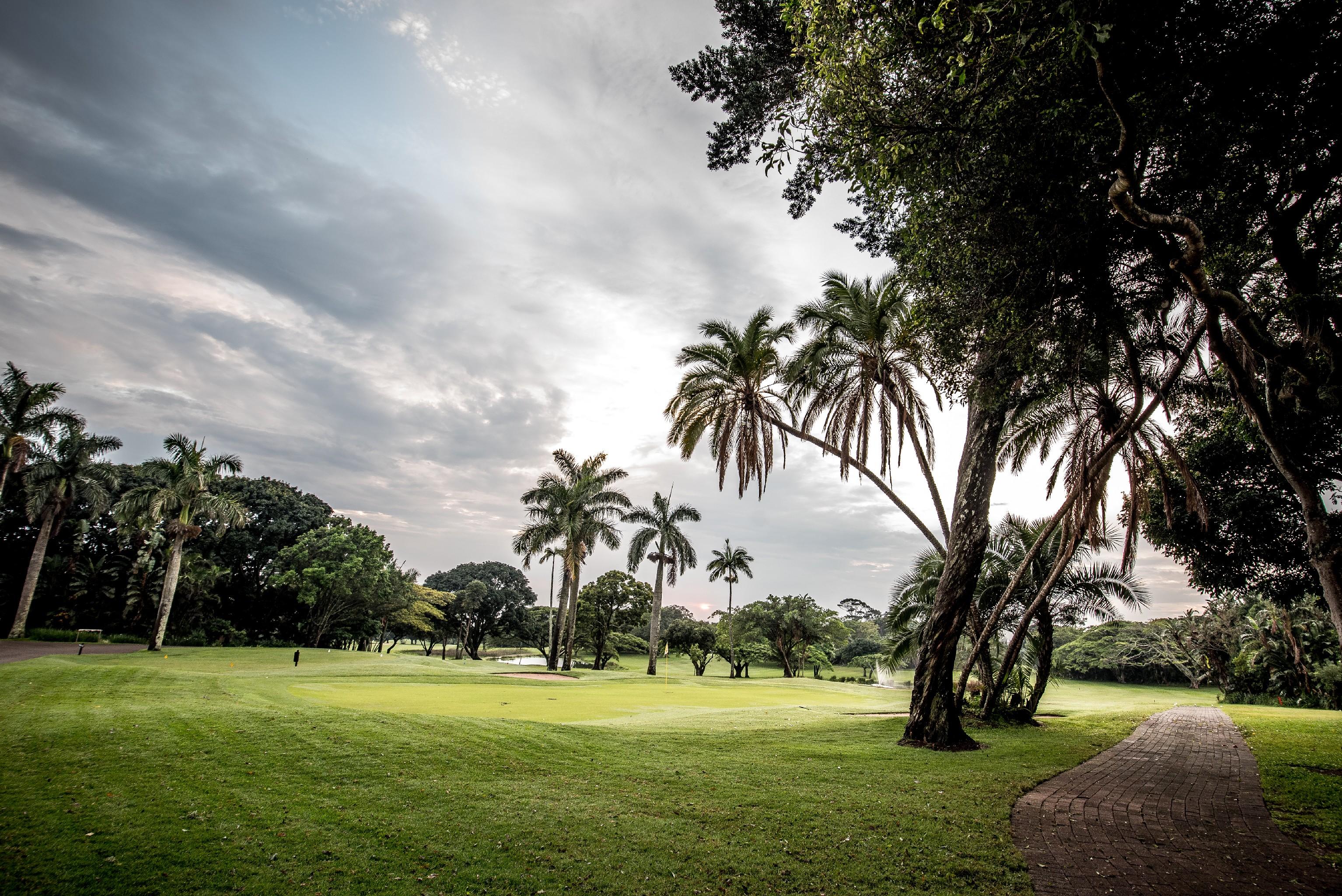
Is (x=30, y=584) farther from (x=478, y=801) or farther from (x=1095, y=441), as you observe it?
(x=1095, y=441)

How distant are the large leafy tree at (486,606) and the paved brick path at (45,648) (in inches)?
1341

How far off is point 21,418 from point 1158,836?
44.6m

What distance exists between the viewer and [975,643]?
607 inches

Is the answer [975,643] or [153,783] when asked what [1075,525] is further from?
[153,783]

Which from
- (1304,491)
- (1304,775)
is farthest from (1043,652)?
(1304,491)

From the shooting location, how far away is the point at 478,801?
252 inches

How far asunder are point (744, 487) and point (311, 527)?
4893cm

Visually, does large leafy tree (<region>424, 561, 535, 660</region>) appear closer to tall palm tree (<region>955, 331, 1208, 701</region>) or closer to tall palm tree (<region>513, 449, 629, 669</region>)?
Answer: tall palm tree (<region>513, 449, 629, 669</region>)

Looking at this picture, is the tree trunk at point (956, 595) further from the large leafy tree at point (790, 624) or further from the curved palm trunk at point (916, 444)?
the large leafy tree at point (790, 624)

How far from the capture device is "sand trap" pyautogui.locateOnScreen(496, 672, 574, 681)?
31281 millimetres

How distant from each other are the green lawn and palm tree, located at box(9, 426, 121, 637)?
25.6m

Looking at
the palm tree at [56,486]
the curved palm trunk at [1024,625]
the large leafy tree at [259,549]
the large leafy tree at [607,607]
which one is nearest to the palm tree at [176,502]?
the palm tree at [56,486]

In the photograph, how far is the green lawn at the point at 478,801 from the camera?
14.8 feet

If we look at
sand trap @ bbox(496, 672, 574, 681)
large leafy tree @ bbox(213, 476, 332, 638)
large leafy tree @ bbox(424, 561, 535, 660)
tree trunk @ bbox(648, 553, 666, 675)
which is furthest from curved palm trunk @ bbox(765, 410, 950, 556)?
large leafy tree @ bbox(424, 561, 535, 660)
